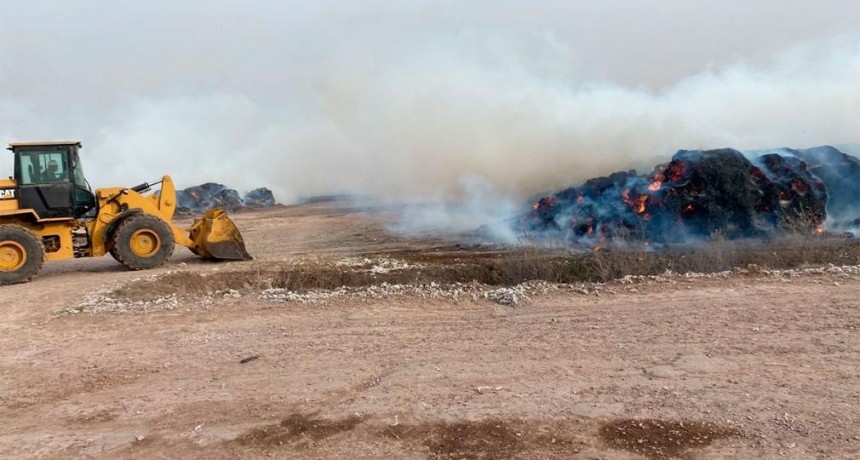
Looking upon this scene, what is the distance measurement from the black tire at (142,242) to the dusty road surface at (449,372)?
3.50m

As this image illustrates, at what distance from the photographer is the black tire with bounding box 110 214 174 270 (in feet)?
45.1

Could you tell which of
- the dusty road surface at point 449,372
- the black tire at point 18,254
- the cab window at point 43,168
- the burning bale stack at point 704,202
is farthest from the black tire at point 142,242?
the burning bale stack at point 704,202

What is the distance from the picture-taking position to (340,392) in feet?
19.5

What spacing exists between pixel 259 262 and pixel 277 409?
32.1 ft

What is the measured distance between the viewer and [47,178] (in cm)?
1345

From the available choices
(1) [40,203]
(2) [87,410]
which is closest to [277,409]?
(2) [87,410]

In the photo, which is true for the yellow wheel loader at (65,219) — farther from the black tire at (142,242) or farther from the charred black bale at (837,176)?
the charred black bale at (837,176)

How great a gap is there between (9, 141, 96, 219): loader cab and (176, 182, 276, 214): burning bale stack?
25619 millimetres

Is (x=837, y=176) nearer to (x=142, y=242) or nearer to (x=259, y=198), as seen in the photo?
(x=142, y=242)

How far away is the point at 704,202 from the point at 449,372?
1420cm

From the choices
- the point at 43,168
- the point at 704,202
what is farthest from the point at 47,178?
the point at 704,202

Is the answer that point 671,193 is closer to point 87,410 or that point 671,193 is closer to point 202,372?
point 202,372

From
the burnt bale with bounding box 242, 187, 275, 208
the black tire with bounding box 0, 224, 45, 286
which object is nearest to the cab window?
the black tire with bounding box 0, 224, 45, 286

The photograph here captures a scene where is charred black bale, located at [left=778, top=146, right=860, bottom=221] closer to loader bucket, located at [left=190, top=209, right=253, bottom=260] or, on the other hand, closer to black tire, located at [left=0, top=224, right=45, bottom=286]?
loader bucket, located at [left=190, top=209, right=253, bottom=260]
